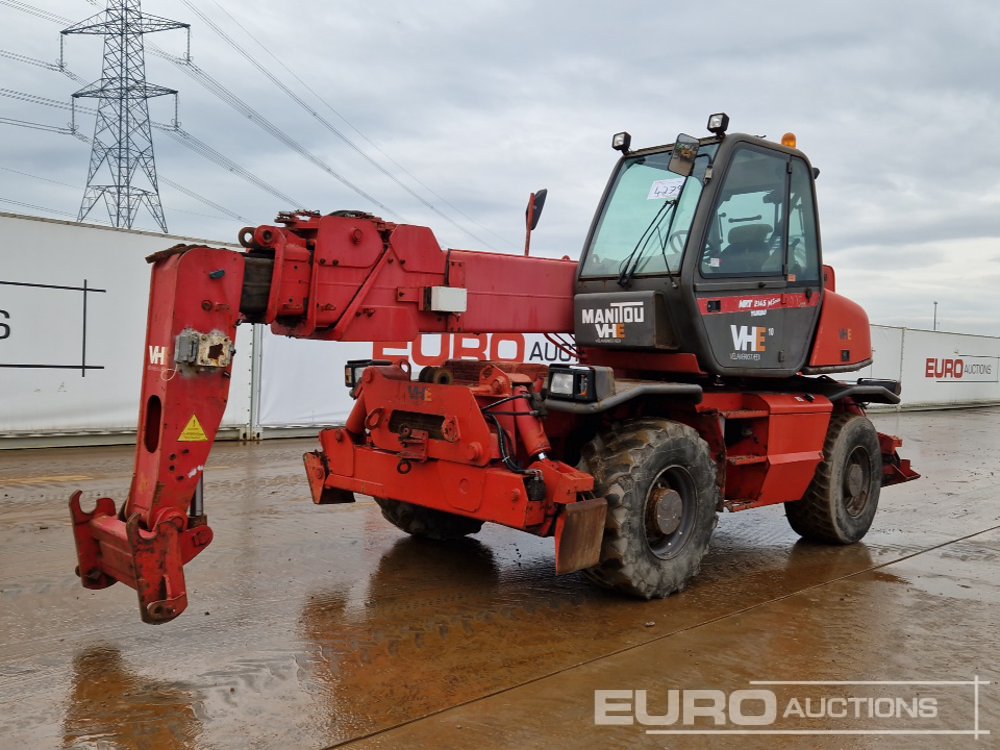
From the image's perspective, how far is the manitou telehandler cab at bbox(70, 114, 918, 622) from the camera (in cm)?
429

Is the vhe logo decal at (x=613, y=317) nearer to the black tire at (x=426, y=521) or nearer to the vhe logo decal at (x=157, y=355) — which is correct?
the black tire at (x=426, y=521)

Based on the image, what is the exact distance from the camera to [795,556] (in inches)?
271

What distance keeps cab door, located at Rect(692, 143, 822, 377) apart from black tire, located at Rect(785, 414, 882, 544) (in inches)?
34.9

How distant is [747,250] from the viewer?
621 centimetres

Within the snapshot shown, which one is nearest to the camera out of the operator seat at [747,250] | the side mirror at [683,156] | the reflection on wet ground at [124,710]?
the reflection on wet ground at [124,710]

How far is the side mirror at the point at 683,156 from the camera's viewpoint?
5.80 meters

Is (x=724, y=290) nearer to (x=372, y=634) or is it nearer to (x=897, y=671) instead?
(x=897, y=671)

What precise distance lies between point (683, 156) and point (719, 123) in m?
0.42

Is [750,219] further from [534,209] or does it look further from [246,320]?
[246,320]

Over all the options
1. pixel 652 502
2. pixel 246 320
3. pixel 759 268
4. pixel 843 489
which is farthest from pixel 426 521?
pixel 843 489

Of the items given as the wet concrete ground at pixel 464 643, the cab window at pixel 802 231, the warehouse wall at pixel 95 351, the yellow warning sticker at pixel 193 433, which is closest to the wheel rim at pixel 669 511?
the wet concrete ground at pixel 464 643
